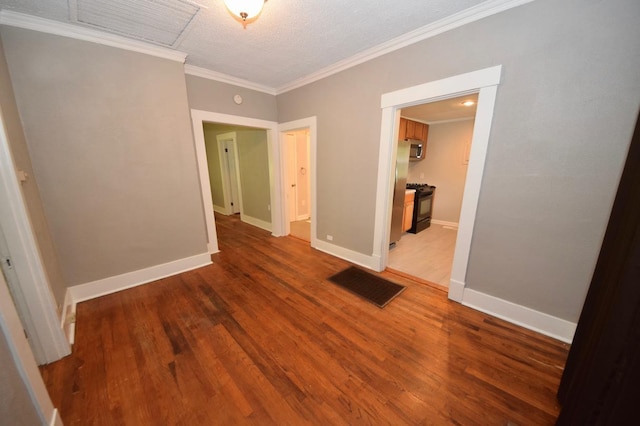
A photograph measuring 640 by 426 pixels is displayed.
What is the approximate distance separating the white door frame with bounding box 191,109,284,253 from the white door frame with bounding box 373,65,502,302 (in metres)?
2.07

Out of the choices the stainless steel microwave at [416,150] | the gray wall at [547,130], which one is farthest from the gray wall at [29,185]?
the stainless steel microwave at [416,150]

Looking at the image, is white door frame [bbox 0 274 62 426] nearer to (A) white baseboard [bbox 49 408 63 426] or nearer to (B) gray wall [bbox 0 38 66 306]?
(A) white baseboard [bbox 49 408 63 426]

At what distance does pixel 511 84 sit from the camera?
173cm

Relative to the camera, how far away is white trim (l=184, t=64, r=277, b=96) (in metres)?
2.85

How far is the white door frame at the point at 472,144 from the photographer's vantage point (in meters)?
1.85

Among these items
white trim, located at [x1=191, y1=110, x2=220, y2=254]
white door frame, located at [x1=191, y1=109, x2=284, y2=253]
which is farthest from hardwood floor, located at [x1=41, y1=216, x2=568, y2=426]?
white door frame, located at [x1=191, y1=109, x2=284, y2=253]

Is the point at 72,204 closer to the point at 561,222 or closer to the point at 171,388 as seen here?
the point at 171,388

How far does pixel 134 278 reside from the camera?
2.55 metres

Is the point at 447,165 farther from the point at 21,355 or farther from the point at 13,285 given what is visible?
the point at 13,285

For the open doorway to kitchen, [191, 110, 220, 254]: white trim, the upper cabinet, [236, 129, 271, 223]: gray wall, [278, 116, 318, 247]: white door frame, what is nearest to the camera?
[191, 110, 220, 254]: white trim

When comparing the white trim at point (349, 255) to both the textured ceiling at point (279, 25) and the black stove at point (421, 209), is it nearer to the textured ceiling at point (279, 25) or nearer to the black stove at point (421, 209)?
the black stove at point (421, 209)

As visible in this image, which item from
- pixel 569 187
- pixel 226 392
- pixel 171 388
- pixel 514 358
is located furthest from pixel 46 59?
→ pixel 514 358

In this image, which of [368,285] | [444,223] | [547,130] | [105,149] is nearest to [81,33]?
[105,149]

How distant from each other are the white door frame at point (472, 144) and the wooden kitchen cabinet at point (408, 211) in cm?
172
